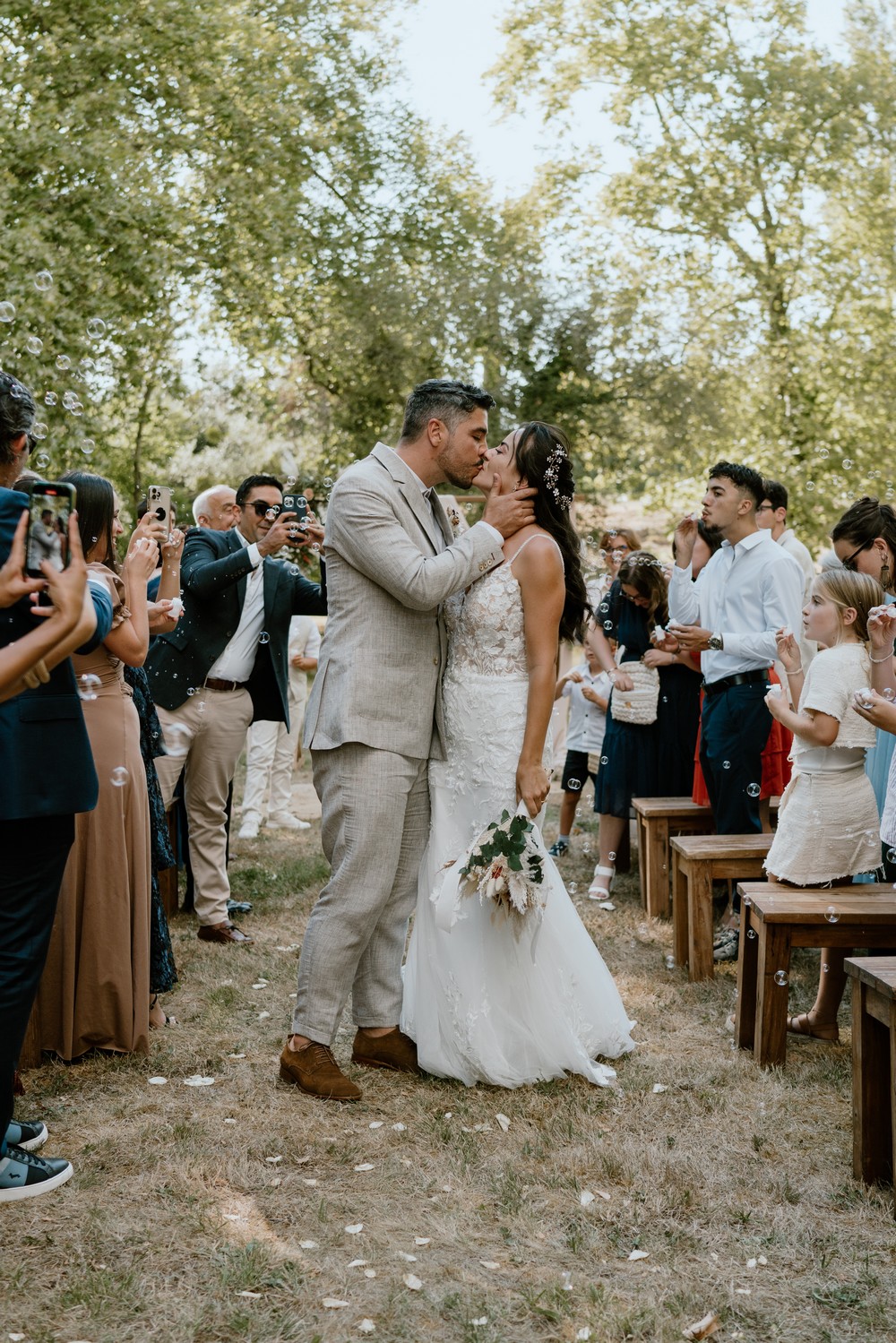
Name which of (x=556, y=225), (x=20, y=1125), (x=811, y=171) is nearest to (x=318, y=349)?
(x=556, y=225)

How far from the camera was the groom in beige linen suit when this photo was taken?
3939 millimetres

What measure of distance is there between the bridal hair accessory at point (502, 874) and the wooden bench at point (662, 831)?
8.86ft

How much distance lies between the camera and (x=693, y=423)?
769 inches

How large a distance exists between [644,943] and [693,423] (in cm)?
1470

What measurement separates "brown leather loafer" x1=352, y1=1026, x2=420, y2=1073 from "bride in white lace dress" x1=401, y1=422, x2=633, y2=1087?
9 cm

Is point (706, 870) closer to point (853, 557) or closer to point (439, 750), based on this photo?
point (853, 557)

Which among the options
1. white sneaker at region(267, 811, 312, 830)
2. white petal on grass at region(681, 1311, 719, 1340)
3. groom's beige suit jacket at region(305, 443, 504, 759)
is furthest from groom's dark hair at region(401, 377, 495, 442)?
white sneaker at region(267, 811, 312, 830)

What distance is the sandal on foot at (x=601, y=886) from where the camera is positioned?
722 cm

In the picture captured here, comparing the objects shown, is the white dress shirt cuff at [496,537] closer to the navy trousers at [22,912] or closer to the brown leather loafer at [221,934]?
the navy trousers at [22,912]

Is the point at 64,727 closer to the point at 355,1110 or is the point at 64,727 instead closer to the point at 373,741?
the point at 373,741

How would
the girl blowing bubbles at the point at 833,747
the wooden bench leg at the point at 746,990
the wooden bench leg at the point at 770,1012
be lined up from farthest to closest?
the wooden bench leg at the point at 746,990, the girl blowing bubbles at the point at 833,747, the wooden bench leg at the point at 770,1012

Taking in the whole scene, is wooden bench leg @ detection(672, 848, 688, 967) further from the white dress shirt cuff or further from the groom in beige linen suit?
the white dress shirt cuff

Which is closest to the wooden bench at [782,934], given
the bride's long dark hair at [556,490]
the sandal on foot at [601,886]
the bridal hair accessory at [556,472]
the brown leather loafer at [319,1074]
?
the bride's long dark hair at [556,490]

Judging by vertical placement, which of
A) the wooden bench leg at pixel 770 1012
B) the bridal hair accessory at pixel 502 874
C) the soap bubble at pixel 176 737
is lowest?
the wooden bench leg at pixel 770 1012
